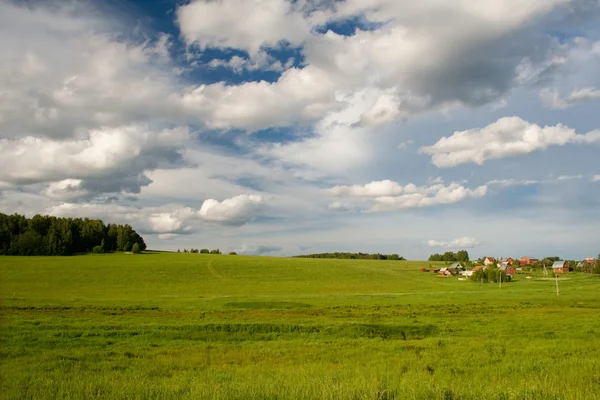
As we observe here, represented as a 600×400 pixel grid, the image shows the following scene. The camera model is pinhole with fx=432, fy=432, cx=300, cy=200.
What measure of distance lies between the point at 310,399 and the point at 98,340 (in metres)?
17.4

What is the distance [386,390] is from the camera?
980cm

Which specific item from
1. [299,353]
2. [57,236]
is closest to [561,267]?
[299,353]

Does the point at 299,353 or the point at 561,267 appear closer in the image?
the point at 299,353

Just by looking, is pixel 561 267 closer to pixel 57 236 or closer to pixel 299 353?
pixel 299 353

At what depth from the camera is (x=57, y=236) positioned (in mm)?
130625

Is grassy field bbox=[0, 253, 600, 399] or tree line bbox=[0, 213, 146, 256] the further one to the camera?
tree line bbox=[0, 213, 146, 256]

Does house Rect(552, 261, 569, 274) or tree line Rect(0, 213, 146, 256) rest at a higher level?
tree line Rect(0, 213, 146, 256)

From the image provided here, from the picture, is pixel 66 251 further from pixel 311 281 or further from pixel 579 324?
pixel 579 324

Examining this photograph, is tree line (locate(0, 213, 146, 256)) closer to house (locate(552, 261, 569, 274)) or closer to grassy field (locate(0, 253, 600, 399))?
grassy field (locate(0, 253, 600, 399))

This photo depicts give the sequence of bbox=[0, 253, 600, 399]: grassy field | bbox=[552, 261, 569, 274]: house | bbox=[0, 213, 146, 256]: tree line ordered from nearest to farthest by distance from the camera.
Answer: bbox=[0, 253, 600, 399]: grassy field, bbox=[0, 213, 146, 256]: tree line, bbox=[552, 261, 569, 274]: house

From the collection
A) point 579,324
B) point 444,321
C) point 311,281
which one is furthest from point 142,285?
point 579,324

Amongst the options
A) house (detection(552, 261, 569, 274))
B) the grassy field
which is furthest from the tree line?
house (detection(552, 261, 569, 274))

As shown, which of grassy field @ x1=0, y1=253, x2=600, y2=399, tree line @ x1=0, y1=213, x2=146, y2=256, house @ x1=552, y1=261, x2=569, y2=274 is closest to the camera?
grassy field @ x1=0, y1=253, x2=600, y2=399

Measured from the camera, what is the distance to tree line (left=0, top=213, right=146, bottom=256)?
123031 millimetres
